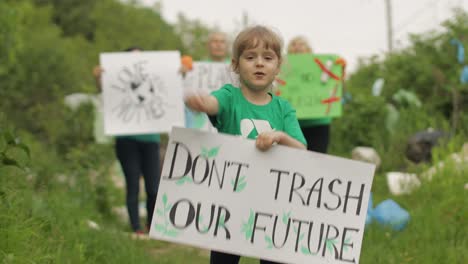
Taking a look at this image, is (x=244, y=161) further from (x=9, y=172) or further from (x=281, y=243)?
(x=9, y=172)

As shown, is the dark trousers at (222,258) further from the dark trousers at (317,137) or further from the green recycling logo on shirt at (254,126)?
the dark trousers at (317,137)

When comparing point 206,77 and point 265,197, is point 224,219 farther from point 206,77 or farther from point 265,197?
point 206,77

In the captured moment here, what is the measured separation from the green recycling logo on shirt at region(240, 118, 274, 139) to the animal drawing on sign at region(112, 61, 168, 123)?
10.9 feet

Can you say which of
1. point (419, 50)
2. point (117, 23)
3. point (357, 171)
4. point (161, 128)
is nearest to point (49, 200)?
point (161, 128)

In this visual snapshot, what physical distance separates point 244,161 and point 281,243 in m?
0.40

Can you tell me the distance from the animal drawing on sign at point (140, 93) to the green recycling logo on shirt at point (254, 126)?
3.32 meters

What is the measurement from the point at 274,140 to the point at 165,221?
596mm

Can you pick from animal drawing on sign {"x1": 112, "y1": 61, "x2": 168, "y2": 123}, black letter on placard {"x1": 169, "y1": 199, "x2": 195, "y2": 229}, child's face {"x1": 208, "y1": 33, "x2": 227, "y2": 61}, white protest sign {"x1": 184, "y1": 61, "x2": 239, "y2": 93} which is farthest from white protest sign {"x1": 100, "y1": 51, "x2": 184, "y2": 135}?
black letter on placard {"x1": 169, "y1": 199, "x2": 195, "y2": 229}

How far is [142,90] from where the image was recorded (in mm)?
6508

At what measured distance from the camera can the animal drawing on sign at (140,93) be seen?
21.0 ft

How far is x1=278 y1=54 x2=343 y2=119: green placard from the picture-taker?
20.9 ft

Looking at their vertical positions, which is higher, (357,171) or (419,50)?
(419,50)

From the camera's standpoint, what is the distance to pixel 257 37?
3084mm

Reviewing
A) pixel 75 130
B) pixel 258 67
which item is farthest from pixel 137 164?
pixel 75 130
